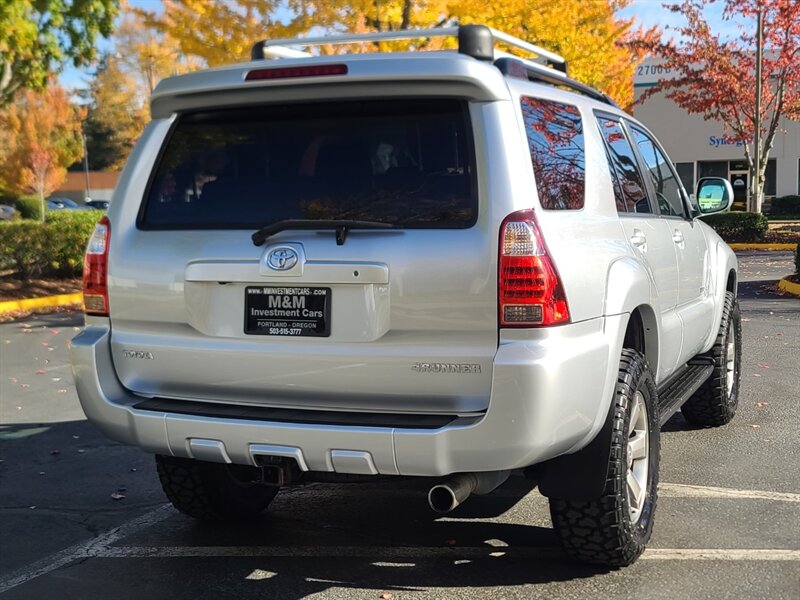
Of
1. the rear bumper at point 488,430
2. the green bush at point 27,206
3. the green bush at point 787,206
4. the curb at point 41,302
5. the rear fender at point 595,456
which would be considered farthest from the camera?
the green bush at point 27,206

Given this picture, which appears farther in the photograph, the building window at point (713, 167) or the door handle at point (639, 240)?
the building window at point (713, 167)

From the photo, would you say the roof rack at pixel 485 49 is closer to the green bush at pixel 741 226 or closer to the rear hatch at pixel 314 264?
the rear hatch at pixel 314 264

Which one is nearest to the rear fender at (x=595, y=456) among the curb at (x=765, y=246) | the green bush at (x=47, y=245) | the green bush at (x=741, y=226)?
the green bush at (x=47, y=245)

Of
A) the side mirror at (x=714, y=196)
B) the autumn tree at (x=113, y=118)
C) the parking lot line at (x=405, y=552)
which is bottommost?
the parking lot line at (x=405, y=552)

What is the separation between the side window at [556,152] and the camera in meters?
3.53

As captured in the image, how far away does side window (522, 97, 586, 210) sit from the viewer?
353 centimetres

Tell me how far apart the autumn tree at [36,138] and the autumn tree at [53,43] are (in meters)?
25.4

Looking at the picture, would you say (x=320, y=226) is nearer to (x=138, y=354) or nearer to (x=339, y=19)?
(x=138, y=354)

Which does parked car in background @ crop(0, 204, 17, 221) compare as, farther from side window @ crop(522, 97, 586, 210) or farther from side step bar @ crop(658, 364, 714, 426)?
side window @ crop(522, 97, 586, 210)

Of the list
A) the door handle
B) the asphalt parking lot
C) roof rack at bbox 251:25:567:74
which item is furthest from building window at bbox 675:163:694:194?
the door handle

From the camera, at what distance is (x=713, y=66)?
84.9ft

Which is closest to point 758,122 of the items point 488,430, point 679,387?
point 679,387

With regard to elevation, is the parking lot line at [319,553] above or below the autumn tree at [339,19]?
below

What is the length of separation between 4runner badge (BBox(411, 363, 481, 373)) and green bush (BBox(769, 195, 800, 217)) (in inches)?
1393
